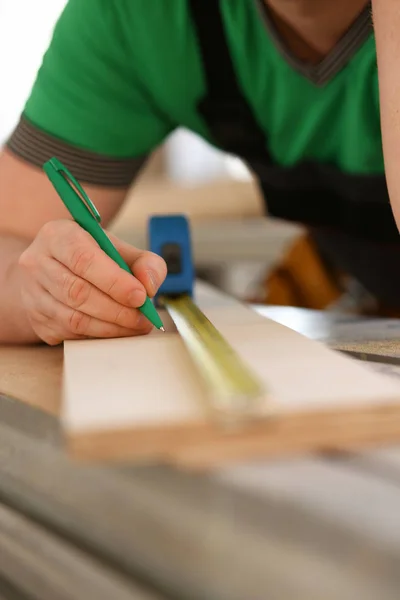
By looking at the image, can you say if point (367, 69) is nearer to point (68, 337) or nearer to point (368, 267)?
point (68, 337)

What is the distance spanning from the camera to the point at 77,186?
0.66 metres

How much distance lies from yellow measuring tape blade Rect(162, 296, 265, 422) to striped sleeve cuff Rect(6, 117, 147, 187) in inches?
17.8

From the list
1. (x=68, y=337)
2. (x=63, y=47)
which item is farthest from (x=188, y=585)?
(x=63, y=47)

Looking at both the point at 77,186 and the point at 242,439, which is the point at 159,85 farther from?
the point at 242,439

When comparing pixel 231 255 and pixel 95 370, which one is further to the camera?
pixel 231 255

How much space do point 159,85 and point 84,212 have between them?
410 millimetres

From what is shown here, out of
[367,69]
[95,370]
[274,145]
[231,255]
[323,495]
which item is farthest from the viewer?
[231,255]

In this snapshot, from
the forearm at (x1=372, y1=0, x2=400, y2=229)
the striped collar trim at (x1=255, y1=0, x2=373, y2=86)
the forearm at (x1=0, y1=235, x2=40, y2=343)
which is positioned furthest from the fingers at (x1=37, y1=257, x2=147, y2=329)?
the striped collar trim at (x1=255, y1=0, x2=373, y2=86)

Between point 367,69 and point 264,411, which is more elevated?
point 367,69

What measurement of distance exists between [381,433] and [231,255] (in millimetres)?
1568

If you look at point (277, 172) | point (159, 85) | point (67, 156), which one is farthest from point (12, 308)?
point (277, 172)

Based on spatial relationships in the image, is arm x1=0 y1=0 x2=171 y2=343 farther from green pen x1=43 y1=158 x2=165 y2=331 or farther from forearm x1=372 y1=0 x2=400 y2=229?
forearm x1=372 y1=0 x2=400 y2=229

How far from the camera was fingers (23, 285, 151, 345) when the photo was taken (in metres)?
0.63

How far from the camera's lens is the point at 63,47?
95cm
